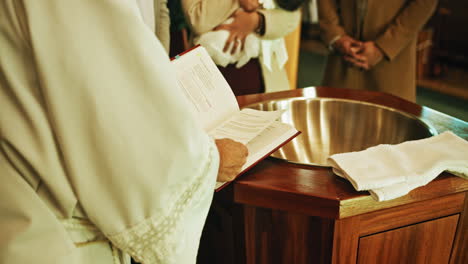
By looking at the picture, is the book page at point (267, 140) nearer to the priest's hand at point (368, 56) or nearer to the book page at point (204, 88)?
the book page at point (204, 88)

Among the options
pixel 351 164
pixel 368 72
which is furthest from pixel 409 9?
pixel 351 164

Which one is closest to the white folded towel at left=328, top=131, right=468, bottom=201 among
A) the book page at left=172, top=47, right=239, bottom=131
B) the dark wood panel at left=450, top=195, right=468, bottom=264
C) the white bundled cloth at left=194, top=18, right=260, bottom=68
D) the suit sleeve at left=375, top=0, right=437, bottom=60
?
the dark wood panel at left=450, top=195, right=468, bottom=264

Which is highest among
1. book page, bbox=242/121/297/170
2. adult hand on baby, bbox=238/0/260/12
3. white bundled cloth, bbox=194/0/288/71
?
adult hand on baby, bbox=238/0/260/12

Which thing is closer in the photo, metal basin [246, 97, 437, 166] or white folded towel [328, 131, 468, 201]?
white folded towel [328, 131, 468, 201]

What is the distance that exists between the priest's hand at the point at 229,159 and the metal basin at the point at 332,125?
1.58 ft

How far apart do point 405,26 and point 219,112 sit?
1177 mm

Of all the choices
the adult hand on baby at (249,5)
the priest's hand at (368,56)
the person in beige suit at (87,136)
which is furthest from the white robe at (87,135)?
the priest's hand at (368,56)

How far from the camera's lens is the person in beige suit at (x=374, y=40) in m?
1.85

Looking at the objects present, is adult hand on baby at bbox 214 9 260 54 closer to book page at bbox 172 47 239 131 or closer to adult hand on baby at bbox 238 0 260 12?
adult hand on baby at bbox 238 0 260 12

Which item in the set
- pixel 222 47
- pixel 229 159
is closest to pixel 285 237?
pixel 229 159

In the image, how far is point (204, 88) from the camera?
3.55 feet

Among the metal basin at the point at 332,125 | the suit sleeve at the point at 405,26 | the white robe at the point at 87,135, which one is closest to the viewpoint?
the white robe at the point at 87,135

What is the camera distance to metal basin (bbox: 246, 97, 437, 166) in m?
1.35

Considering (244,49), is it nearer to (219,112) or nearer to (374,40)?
(219,112)
